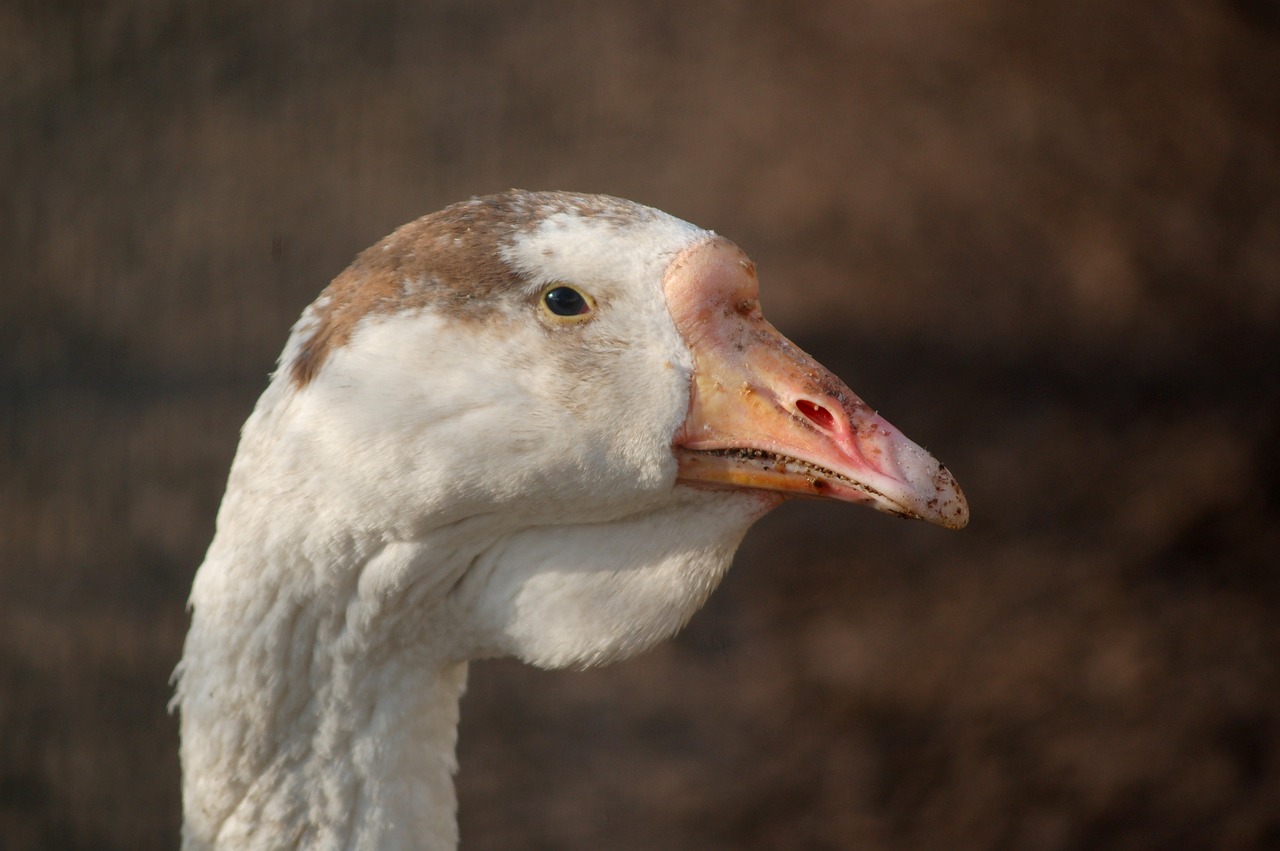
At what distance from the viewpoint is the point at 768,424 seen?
1.56 m

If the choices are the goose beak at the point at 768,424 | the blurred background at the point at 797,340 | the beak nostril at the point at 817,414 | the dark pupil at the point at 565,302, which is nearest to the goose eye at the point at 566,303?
the dark pupil at the point at 565,302

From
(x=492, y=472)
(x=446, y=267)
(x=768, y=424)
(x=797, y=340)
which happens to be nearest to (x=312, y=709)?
(x=492, y=472)

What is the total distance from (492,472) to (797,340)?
91.1 inches

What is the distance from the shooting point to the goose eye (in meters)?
1.57

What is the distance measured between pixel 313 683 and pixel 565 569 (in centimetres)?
47

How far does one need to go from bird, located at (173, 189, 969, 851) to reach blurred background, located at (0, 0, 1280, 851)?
6.30 feet

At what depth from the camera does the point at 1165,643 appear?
157 inches

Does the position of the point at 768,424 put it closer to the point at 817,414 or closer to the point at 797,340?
the point at 817,414

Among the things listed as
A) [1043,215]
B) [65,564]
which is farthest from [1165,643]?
[65,564]

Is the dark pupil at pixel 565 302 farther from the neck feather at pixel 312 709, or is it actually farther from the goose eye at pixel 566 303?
the neck feather at pixel 312 709

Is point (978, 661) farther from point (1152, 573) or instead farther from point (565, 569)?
point (565, 569)

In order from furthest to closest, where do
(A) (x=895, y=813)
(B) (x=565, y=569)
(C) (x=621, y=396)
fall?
(A) (x=895, y=813) → (B) (x=565, y=569) → (C) (x=621, y=396)

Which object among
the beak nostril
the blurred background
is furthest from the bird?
the blurred background

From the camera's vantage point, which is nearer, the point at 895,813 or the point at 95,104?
the point at 95,104
